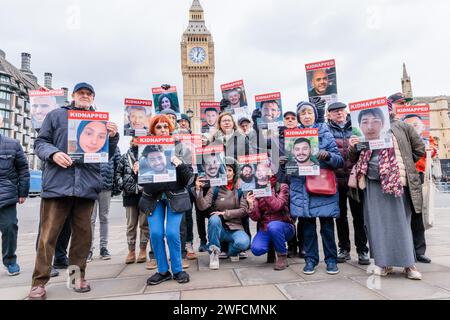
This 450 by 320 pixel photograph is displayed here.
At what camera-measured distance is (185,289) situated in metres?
3.21

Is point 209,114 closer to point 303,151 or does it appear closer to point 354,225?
point 303,151

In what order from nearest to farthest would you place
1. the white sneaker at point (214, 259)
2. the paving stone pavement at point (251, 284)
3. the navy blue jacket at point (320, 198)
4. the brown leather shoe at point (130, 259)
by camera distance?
the paving stone pavement at point (251, 284)
the navy blue jacket at point (320, 198)
the white sneaker at point (214, 259)
the brown leather shoe at point (130, 259)

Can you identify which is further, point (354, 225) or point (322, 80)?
point (322, 80)

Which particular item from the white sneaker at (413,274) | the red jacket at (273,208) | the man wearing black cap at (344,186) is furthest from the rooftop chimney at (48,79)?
the white sneaker at (413,274)

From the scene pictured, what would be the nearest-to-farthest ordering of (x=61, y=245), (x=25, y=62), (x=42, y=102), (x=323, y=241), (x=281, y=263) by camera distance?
1. (x=323, y=241)
2. (x=281, y=263)
3. (x=42, y=102)
4. (x=61, y=245)
5. (x=25, y=62)

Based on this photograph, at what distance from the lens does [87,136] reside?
3.11 m

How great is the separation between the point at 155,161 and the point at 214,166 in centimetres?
88

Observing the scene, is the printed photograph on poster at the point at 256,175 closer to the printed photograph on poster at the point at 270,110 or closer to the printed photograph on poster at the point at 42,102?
the printed photograph on poster at the point at 270,110

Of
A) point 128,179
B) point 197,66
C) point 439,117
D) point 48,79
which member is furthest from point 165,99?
point 48,79

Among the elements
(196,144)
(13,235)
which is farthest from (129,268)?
(196,144)

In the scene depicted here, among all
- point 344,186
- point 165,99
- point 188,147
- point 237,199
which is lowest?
point 237,199

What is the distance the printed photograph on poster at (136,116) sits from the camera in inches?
178

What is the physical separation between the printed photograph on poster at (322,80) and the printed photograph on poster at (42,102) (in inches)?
146
